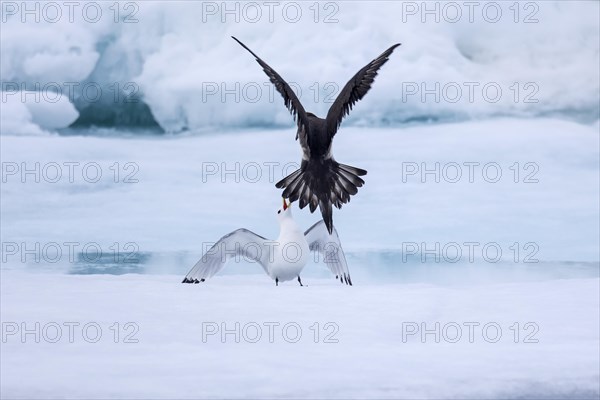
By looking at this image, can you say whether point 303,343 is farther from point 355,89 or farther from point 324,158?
point 355,89

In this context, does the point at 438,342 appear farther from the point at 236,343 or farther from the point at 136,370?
the point at 136,370

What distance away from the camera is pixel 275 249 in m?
8.41

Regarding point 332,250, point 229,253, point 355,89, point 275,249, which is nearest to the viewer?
point 355,89

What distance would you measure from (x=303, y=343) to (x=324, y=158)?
131cm

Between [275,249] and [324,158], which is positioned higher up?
[324,158]

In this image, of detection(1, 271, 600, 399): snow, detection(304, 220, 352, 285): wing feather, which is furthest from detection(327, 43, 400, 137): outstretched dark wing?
detection(304, 220, 352, 285): wing feather

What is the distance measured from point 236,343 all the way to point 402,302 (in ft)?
4.83

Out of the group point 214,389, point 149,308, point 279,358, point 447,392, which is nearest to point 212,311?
point 149,308

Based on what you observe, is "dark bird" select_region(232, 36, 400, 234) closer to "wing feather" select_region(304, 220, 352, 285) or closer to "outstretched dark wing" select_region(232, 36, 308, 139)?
"outstretched dark wing" select_region(232, 36, 308, 139)

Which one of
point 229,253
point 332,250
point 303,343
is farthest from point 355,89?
point 332,250

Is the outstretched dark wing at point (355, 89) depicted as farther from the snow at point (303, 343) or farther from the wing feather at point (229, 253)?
the wing feather at point (229, 253)

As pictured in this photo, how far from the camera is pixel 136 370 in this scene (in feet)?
18.7

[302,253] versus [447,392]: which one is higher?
[302,253]

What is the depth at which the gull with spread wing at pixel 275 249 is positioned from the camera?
8.33 metres
